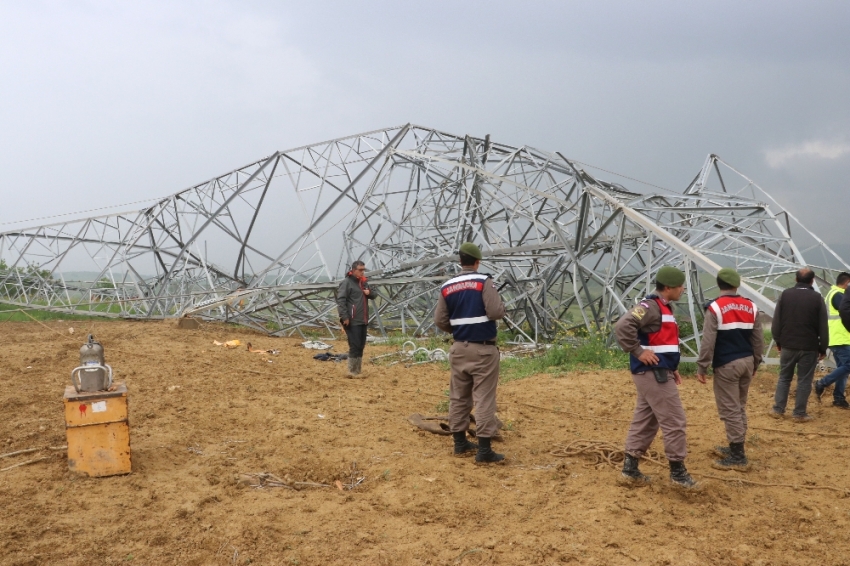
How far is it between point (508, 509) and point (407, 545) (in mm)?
891

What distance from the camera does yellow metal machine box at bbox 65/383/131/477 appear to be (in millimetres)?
4984

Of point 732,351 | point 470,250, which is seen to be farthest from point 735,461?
point 470,250

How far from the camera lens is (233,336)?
50.0 ft

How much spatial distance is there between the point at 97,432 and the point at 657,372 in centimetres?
425

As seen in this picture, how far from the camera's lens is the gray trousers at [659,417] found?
4711mm

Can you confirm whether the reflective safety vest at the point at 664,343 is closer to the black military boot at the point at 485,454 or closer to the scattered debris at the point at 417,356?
the black military boot at the point at 485,454

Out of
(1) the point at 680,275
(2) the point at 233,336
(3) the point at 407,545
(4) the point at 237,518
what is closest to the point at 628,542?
(3) the point at 407,545

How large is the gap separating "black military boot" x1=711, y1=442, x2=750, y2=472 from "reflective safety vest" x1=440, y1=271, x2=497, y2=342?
2.14m

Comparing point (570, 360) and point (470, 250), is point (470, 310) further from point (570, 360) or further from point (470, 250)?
point (570, 360)

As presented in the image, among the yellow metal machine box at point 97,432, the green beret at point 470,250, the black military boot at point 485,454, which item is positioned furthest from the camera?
the green beret at point 470,250

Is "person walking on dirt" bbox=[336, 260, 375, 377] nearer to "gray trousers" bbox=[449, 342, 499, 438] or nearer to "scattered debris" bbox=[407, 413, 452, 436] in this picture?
"scattered debris" bbox=[407, 413, 452, 436]

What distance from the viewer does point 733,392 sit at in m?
5.43

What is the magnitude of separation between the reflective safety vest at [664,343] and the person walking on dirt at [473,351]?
126cm

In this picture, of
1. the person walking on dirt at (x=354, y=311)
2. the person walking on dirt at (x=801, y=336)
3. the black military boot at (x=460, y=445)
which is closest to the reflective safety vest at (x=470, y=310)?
the black military boot at (x=460, y=445)
